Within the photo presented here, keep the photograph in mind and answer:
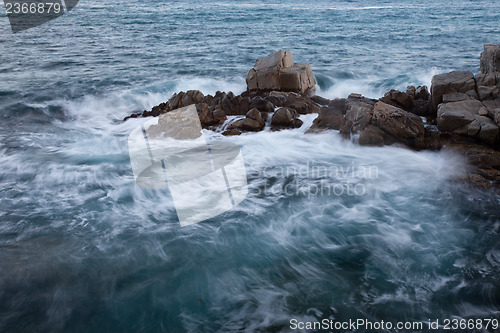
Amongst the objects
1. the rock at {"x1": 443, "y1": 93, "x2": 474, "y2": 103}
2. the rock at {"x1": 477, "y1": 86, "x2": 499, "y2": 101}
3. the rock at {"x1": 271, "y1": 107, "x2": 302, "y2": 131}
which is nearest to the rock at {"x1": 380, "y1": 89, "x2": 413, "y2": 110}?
the rock at {"x1": 443, "y1": 93, "x2": 474, "y2": 103}

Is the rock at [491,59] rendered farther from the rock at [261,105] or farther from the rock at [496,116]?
the rock at [261,105]

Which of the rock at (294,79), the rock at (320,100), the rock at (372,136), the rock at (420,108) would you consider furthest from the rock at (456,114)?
the rock at (294,79)

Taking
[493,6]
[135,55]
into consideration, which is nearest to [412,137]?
[135,55]

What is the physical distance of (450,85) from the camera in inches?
306

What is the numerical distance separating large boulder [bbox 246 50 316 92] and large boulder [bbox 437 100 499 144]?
3.96m

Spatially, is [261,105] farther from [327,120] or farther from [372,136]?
[372,136]

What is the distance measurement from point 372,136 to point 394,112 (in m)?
0.63

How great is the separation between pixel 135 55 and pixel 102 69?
267 cm

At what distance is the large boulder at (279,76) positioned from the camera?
10.1m

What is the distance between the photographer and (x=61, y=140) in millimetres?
8258

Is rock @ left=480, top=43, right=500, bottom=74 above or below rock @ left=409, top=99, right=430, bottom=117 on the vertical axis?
above

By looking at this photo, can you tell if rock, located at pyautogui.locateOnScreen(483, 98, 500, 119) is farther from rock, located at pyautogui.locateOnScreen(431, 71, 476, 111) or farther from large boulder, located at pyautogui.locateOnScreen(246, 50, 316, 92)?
large boulder, located at pyautogui.locateOnScreen(246, 50, 316, 92)

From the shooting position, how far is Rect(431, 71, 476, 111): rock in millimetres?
7727
